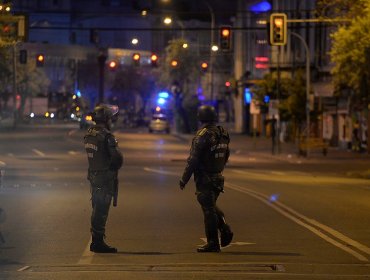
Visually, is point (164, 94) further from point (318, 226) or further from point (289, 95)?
point (318, 226)

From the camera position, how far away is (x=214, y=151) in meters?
11.5

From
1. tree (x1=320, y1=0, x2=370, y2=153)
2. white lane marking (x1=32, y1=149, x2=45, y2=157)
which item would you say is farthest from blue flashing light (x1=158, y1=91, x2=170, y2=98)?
tree (x1=320, y1=0, x2=370, y2=153)

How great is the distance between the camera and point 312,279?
31.5 feet

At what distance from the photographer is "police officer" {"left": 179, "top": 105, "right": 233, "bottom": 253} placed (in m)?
11.4

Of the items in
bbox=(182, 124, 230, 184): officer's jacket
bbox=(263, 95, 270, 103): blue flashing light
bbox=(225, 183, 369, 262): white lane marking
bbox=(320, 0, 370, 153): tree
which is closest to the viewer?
bbox=(182, 124, 230, 184): officer's jacket

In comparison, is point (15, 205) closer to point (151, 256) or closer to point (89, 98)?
point (151, 256)

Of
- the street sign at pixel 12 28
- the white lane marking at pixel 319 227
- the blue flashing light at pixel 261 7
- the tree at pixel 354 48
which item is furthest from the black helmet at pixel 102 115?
the blue flashing light at pixel 261 7

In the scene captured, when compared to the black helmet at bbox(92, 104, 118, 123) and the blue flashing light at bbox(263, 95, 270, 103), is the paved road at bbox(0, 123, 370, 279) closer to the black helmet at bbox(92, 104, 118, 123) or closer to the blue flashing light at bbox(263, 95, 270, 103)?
the black helmet at bbox(92, 104, 118, 123)

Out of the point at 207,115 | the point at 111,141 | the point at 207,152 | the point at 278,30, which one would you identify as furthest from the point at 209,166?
the point at 278,30

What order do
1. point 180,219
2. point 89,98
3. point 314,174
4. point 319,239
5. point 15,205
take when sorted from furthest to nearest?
point 89,98
point 314,174
point 15,205
point 180,219
point 319,239

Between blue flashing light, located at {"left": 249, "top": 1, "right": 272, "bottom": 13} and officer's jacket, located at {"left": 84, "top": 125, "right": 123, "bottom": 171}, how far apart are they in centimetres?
5763

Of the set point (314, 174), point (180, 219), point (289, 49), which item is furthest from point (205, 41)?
point (180, 219)

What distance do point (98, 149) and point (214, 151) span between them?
1.51 metres

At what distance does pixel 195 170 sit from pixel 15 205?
770 centimetres
